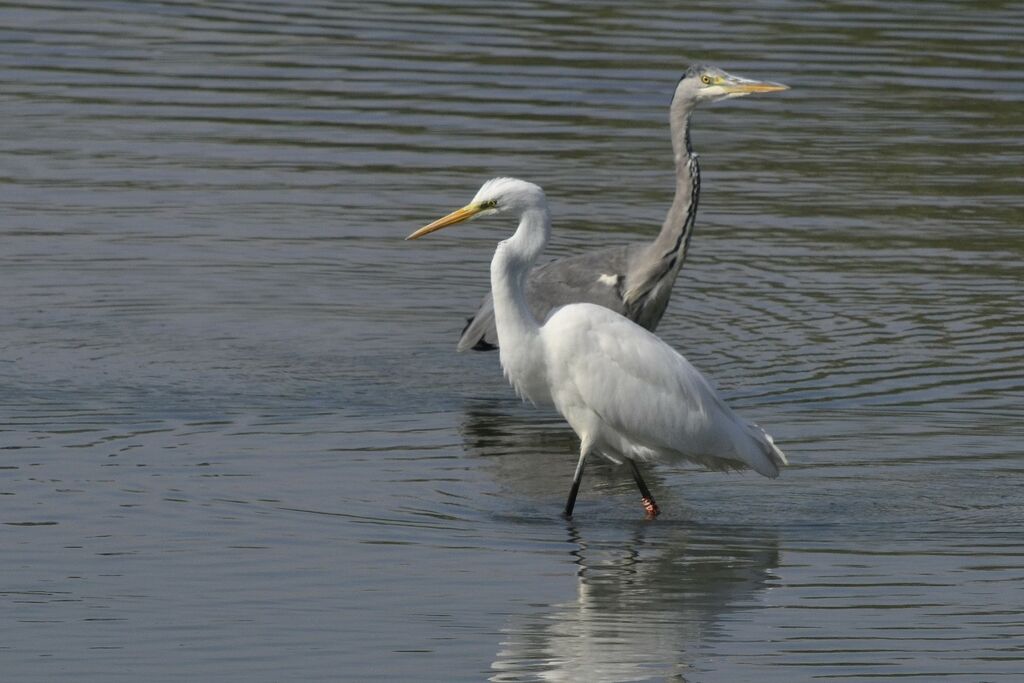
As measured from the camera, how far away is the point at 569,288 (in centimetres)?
1103

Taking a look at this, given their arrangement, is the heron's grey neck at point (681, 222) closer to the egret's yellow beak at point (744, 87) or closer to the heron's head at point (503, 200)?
the egret's yellow beak at point (744, 87)

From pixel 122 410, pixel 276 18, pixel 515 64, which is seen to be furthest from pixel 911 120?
pixel 122 410

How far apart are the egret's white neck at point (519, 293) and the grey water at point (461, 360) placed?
1.87 ft

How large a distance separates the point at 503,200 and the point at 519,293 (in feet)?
1.29

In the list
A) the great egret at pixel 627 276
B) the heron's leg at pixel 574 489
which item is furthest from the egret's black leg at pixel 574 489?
the great egret at pixel 627 276

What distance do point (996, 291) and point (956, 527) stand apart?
4716 millimetres

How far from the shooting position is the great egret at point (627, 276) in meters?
10.9

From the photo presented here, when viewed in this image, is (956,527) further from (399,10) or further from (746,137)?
(399,10)

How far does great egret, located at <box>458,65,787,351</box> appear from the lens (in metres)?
10.9

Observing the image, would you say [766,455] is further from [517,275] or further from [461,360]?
[461,360]

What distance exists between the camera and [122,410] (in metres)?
9.88

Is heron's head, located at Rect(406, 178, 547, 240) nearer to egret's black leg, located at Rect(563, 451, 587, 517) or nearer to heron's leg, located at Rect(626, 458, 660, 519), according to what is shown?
egret's black leg, located at Rect(563, 451, 587, 517)

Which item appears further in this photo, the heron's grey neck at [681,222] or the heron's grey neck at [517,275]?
the heron's grey neck at [681,222]

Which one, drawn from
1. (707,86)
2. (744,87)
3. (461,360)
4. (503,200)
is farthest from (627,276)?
(503,200)
